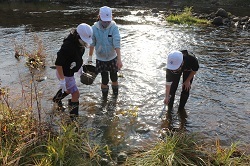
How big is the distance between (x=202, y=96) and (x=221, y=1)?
1029 inches

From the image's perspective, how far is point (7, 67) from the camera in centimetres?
848

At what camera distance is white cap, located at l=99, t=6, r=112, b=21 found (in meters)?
5.34

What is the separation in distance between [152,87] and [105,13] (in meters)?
2.55

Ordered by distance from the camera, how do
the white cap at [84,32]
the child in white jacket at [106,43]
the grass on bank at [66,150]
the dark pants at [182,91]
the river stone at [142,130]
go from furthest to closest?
1. the child in white jacket at [106,43]
2. the dark pants at [182,91]
3. the river stone at [142,130]
4. the white cap at [84,32]
5. the grass on bank at [66,150]

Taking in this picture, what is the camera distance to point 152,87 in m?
7.14

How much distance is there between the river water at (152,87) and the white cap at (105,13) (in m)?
1.91

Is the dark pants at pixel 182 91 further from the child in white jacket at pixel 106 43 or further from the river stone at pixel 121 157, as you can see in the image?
the river stone at pixel 121 157

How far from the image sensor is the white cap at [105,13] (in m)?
5.34

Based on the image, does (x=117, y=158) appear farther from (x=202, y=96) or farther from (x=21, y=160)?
(x=202, y=96)

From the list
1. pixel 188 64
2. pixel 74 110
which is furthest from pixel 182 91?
pixel 74 110

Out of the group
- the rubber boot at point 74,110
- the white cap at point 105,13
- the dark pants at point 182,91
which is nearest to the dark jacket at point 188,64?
the dark pants at point 182,91

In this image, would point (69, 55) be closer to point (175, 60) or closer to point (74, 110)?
point (74, 110)

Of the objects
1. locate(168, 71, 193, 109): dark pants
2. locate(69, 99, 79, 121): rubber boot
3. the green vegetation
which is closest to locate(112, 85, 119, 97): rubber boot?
locate(168, 71, 193, 109): dark pants

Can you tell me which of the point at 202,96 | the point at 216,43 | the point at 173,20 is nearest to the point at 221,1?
the point at 173,20
